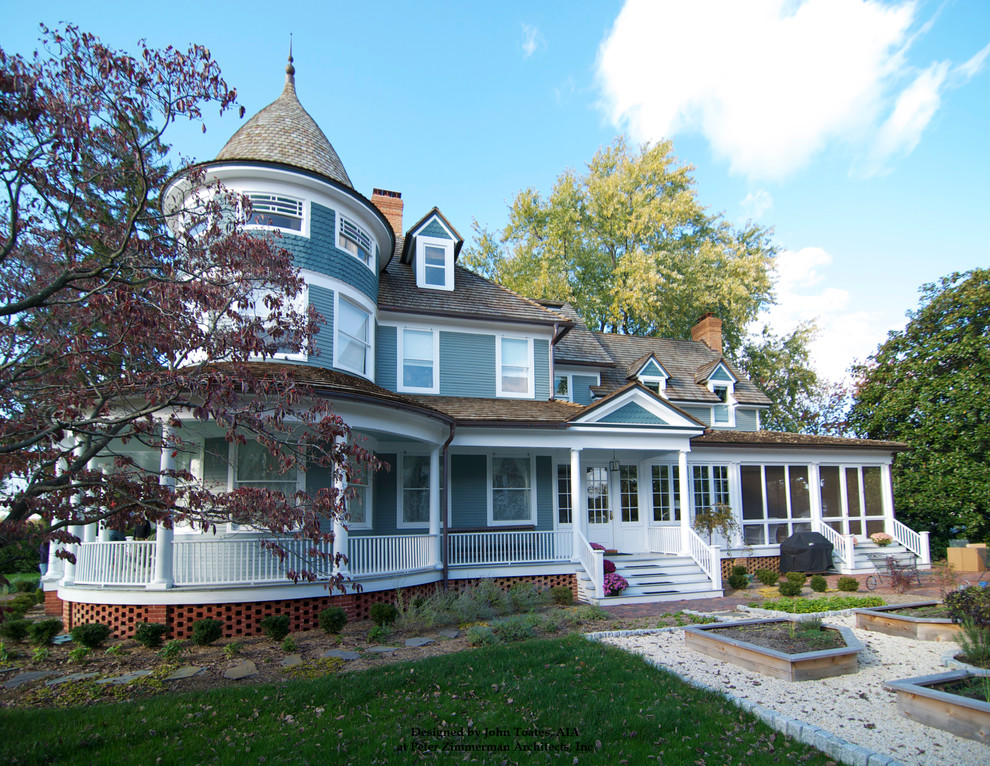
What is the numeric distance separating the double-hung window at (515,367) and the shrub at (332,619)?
25.8ft

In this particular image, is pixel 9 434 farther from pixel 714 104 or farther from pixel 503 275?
pixel 503 275

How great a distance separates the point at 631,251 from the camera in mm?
34094

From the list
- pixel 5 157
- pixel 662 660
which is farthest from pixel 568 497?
pixel 5 157

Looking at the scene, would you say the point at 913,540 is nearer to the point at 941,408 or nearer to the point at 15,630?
the point at 941,408

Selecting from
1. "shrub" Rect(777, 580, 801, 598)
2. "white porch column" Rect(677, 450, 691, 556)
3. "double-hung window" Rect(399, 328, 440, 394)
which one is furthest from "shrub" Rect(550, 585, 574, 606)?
"double-hung window" Rect(399, 328, 440, 394)

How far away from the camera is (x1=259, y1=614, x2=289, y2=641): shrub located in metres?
9.54

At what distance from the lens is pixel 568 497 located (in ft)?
55.0

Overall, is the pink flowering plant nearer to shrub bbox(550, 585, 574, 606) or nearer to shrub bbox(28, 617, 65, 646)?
shrub bbox(550, 585, 574, 606)

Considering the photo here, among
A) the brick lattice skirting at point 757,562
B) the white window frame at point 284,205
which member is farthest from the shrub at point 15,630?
the brick lattice skirting at point 757,562

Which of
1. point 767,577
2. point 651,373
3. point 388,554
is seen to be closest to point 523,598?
point 388,554

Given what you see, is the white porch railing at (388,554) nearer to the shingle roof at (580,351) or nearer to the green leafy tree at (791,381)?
the shingle roof at (580,351)

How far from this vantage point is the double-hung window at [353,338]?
43.3 ft

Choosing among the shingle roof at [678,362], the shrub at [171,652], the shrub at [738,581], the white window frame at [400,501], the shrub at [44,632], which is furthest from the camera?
the shingle roof at [678,362]

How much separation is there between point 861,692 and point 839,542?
12.5 meters
